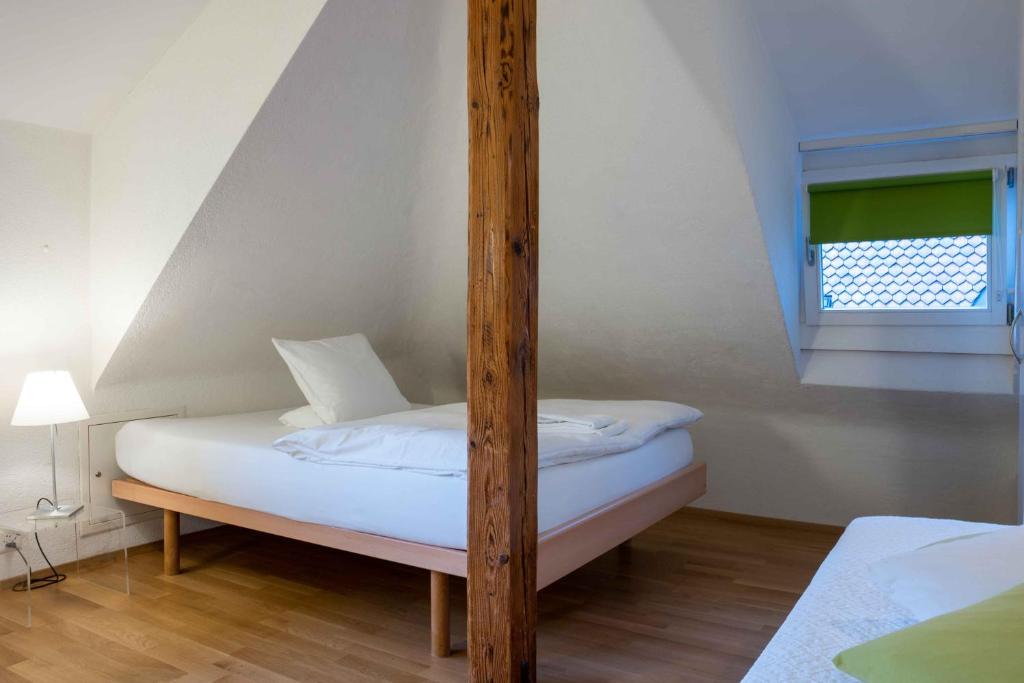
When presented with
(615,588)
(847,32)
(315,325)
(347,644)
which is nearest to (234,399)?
(315,325)

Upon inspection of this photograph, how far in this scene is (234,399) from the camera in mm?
4199

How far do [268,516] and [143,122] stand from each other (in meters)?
1.63

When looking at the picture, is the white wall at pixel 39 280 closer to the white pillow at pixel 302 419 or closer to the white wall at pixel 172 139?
the white wall at pixel 172 139

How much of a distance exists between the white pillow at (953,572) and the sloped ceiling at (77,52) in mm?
2928

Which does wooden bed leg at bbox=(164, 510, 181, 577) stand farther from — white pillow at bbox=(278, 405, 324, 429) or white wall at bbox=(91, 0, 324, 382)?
white wall at bbox=(91, 0, 324, 382)

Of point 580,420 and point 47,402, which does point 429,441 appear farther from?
point 47,402

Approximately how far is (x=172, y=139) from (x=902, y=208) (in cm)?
312

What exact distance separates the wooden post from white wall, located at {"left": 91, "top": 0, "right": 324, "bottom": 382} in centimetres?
102

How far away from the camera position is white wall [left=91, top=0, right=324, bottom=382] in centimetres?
298

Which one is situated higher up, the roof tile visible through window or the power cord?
the roof tile visible through window

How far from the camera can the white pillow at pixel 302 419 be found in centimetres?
358

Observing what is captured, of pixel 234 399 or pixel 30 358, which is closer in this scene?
pixel 30 358

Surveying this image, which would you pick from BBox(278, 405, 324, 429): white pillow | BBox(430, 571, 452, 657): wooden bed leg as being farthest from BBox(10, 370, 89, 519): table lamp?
BBox(430, 571, 452, 657): wooden bed leg

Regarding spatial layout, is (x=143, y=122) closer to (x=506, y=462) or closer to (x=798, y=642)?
(x=506, y=462)
